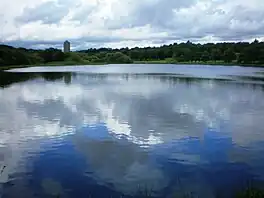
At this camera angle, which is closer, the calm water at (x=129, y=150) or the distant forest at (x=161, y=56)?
the calm water at (x=129, y=150)

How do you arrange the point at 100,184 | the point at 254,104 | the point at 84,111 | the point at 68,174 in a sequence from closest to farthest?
the point at 100,184 → the point at 68,174 → the point at 84,111 → the point at 254,104

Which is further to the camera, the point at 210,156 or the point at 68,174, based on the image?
the point at 210,156

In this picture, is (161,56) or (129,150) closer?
(129,150)

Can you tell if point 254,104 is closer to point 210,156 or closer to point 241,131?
point 241,131

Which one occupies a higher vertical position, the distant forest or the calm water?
the distant forest

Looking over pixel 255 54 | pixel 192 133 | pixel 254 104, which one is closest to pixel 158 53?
pixel 255 54

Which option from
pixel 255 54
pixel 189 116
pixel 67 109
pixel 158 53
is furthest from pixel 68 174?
pixel 158 53

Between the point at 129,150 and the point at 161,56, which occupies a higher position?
the point at 161,56

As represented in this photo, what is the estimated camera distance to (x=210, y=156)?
1427 cm

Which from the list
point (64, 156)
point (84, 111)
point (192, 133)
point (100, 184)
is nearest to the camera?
point (100, 184)

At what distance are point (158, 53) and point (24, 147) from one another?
17046 centimetres

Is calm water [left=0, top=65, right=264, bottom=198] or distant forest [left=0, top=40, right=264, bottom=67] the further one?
distant forest [left=0, top=40, right=264, bottom=67]

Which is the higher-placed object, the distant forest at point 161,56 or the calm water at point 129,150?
the distant forest at point 161,56

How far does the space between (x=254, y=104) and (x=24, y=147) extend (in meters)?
19.2
